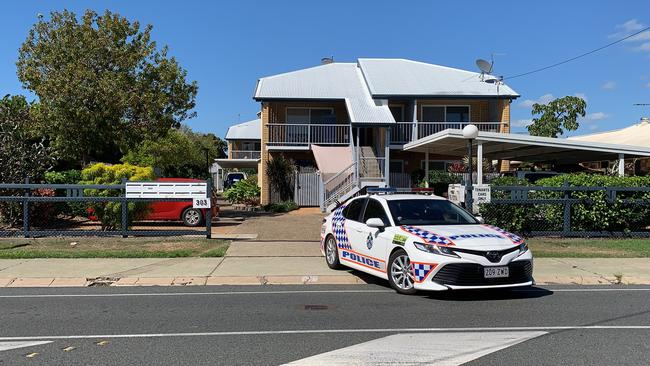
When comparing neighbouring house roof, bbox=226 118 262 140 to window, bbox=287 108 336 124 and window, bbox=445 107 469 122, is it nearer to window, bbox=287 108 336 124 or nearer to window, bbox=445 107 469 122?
window, bbox=287 108 336 124

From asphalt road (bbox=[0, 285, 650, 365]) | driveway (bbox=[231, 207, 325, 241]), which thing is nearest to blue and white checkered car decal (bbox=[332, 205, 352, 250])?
asphalt road (bbox=[0, 285, 650, 365])

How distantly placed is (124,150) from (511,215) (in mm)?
14675

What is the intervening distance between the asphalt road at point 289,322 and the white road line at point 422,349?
3.8 inches

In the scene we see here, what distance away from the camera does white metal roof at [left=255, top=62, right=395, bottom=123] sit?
2559cm

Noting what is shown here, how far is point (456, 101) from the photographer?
27.6m

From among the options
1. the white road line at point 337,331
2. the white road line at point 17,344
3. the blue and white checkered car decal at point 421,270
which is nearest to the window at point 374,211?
the blue and white checkered car decal at point 421,270

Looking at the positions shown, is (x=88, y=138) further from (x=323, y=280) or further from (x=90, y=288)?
(x=323, y=280)

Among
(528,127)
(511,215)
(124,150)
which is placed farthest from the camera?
(528,127)

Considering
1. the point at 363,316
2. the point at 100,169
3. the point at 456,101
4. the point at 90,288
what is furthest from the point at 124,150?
the point at 363,316

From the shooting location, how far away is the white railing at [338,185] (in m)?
23.8

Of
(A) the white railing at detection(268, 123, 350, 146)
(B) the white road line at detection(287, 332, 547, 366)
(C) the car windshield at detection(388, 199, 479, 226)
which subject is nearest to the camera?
(B) the white road line at detection(287, 332, 547, 366)

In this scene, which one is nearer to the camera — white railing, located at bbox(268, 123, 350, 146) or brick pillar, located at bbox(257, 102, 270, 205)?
brick pillar, located at bbox(257, 102, 270, 205)

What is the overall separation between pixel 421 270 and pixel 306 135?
2048cm

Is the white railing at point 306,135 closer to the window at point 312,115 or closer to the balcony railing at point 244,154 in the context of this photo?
the window at point 312,115
